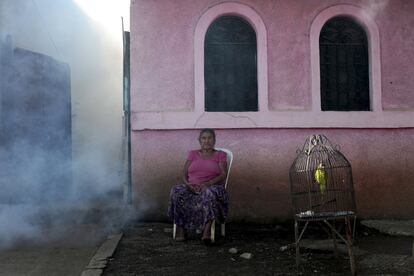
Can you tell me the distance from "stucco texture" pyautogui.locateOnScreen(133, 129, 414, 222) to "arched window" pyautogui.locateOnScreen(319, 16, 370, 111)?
1.51ft

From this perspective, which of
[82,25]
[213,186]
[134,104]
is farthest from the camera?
[82,25]

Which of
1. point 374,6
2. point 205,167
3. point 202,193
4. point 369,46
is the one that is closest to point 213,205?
point 202,193

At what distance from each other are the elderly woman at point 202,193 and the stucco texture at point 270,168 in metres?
0.67

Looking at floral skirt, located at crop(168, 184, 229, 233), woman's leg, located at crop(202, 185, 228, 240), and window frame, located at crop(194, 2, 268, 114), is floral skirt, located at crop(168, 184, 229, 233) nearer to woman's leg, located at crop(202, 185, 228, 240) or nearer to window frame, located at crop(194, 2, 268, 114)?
woman's leg, located at crop(202, 185, 228, 240)

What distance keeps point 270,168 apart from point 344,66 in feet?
6.17

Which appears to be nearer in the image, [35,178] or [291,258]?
[291,258]

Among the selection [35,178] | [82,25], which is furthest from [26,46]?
[35,178]

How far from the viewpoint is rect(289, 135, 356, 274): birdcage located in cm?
468

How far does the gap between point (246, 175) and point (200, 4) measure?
2534mm

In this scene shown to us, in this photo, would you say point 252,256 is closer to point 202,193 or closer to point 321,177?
point 202,193

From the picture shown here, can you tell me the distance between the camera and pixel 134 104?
279 inches

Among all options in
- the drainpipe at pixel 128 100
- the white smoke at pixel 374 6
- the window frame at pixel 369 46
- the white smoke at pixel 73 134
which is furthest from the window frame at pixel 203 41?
the white smoke at pixel 73 134

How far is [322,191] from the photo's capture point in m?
4.90

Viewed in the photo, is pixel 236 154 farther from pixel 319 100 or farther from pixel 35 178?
pixel 35 178
